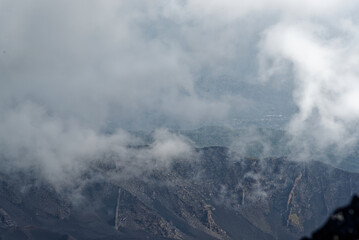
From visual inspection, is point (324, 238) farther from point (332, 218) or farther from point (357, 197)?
point (357, 197)

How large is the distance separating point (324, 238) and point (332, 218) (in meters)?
3.49

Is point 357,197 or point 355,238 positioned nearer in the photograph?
point 355,238

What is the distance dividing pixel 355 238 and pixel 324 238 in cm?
493

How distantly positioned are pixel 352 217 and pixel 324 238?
5694 millimetres

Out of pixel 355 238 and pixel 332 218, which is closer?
pixel 355 238

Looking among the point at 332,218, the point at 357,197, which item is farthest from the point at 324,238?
the point at 357,197

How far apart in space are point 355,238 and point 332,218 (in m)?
5.54

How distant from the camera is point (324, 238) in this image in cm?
6531

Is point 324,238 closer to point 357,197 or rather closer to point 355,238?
point 355,238

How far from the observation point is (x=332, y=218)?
219ft

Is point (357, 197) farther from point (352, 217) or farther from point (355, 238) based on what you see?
point (355, 238)

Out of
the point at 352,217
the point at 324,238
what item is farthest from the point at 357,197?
the point at 324,238

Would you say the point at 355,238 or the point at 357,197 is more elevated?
the point at 357,197

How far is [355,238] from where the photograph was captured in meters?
61.7
